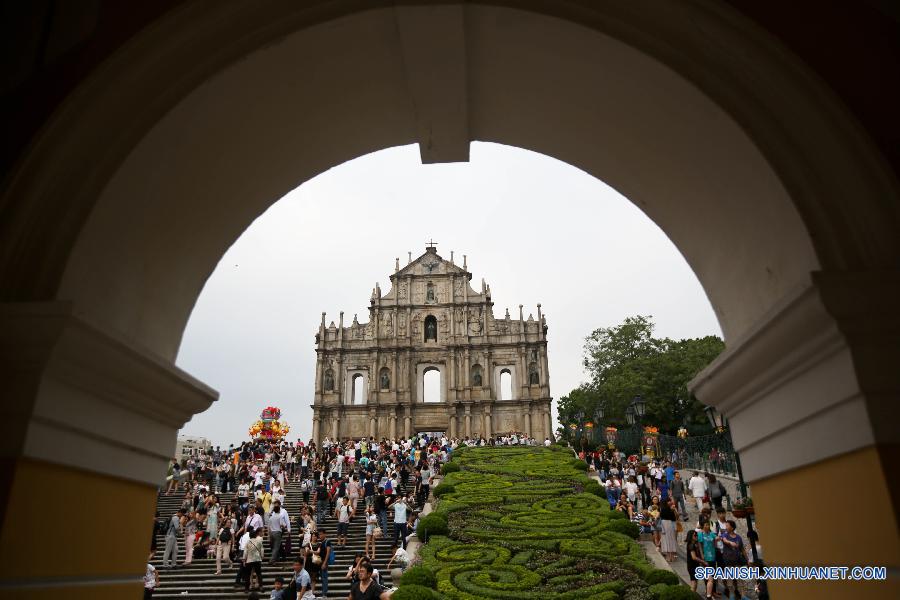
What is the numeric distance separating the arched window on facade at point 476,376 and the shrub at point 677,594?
1442 inches

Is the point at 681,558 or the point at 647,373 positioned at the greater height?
the point at 647,373

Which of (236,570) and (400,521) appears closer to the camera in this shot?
(236,570)

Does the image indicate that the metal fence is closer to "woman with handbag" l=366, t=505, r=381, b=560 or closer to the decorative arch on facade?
"woman with handbag" l=366, t=505, r=381, b=560

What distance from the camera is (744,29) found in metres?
2.43

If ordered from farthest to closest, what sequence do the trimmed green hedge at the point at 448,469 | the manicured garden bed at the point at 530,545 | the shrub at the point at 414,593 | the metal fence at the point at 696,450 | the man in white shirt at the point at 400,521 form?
the trimmed green hedge at the point at 448,469
the metal fence at the point at 696,450
the man in white shirt at the point at 400,521
the manicured garden bed at the point at 530,545
the shrub at the point at 414,593

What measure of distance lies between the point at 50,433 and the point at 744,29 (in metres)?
3.00

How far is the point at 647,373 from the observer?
41.0 m

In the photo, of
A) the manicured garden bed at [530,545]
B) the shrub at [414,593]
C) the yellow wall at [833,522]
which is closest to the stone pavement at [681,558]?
the manicured garden bed at [530,545]

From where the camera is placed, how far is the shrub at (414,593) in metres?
9.09

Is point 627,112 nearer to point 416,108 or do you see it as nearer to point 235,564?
point 416,108

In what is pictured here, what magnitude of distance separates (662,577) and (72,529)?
9.47 m

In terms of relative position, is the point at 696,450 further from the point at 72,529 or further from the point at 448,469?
the point at 72,529

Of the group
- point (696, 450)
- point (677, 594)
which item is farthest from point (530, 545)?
point (696, 450)

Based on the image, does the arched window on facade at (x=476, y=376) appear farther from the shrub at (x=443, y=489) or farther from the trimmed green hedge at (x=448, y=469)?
the shrub at (x=443, y=489)
